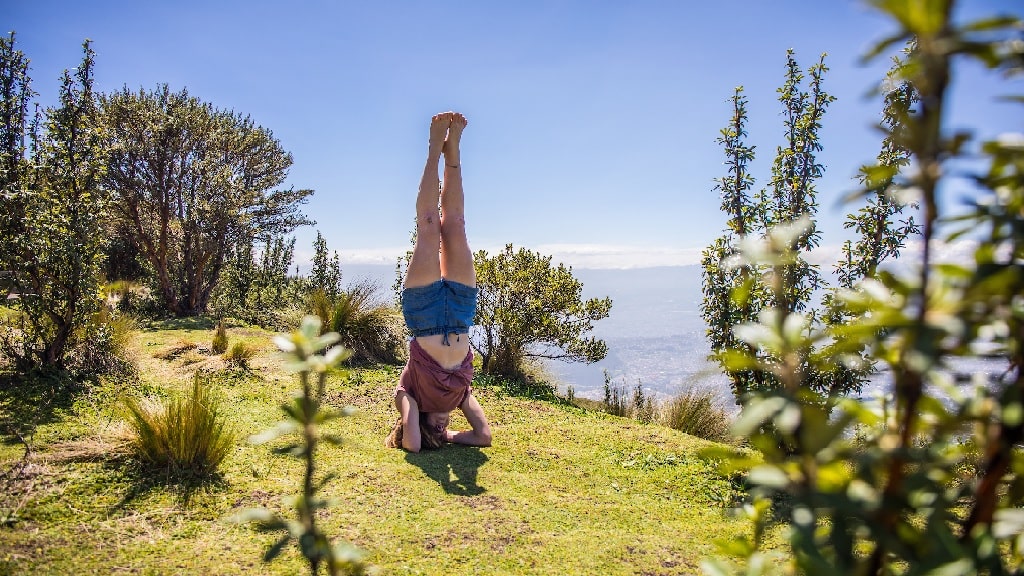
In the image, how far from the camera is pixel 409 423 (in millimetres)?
5320

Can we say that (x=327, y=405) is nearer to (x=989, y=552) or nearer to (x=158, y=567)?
(x=158, y=567)

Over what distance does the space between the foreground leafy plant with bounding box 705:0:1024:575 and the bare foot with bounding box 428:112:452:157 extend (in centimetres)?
535

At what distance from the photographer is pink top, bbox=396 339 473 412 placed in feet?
18.1

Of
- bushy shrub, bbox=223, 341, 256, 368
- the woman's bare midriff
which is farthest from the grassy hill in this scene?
bushy shrub, bbox=223, 341, 256, 368

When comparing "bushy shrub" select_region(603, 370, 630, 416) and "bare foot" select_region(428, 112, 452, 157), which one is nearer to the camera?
"bare foot" select_region(428, 112, 452, 157)

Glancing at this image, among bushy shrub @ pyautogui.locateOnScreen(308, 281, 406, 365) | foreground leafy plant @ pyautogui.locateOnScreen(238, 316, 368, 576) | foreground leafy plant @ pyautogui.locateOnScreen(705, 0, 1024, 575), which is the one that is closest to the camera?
foreground leafy plant @ pyautogui.locateOnScreen(705, 0, 1024, 575)

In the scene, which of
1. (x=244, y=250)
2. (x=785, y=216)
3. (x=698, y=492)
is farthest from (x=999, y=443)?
(x=244, y=250)

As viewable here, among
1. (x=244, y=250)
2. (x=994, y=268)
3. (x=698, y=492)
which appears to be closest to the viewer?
(x=994, y=268)

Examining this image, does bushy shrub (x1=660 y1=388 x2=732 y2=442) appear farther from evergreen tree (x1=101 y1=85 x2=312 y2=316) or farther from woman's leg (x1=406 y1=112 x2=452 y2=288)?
evergreen tree (x1=101 y1=85 x2=312 y2=316)

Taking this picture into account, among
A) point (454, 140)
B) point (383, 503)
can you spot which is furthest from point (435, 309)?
point (383, 503)

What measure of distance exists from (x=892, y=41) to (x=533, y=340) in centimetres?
982

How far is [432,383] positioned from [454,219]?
1.85 meters

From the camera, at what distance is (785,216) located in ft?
14.3

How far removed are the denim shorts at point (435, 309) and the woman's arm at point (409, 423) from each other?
0.74 metres
